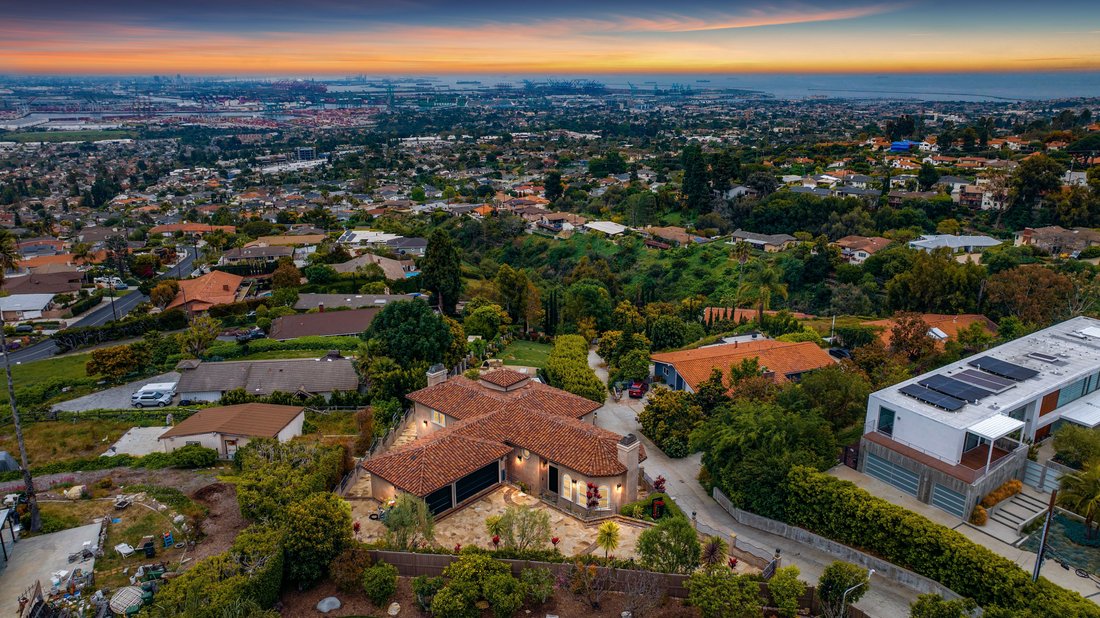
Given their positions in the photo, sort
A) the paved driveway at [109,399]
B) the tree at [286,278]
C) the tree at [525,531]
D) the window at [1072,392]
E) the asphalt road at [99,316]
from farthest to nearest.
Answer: the tree at [286,278]
the asphalt road at [99,316]
the paved driveway at [109,399]
the window at [1072,392]
the tree at [525,531]

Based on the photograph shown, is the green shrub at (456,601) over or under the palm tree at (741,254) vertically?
Answer: under

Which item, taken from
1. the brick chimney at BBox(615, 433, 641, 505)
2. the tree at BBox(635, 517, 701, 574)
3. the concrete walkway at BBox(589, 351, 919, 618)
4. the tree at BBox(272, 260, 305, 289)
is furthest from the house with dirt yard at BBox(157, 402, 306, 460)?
the tree at BBox(272, 260, 305, 289)

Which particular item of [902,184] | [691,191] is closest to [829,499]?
[691,191]

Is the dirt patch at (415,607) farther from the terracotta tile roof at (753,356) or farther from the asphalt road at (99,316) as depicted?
the asphalt road at (99,316)

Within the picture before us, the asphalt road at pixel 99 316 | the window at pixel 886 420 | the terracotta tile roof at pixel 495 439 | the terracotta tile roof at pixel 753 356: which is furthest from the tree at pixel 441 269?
the window at pixel 886 420

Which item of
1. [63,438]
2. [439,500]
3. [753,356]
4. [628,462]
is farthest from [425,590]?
[753,356]
